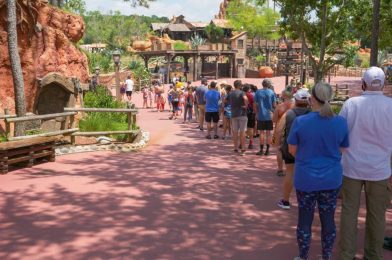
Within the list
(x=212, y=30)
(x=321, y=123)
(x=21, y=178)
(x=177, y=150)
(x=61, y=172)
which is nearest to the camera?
(x=321, y=123)

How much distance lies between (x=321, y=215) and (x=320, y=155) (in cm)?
52

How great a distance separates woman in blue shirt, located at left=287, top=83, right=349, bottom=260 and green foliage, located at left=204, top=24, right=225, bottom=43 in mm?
54950

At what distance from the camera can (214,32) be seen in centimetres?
5772

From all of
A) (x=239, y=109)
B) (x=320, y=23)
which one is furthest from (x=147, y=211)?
(x=320, y=23)

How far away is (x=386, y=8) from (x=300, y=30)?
3.05 meters

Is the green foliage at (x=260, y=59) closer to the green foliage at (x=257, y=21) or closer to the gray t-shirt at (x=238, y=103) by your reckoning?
the green foliage at (x=257, y=21)

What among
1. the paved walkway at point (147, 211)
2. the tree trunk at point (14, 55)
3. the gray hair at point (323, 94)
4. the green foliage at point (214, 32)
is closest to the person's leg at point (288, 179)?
the paved walkway at point (147, 211)

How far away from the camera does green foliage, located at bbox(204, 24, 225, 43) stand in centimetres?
5709

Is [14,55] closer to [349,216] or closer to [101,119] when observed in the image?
[101,119]

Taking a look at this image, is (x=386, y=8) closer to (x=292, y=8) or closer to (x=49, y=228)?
(x=292, y=8)

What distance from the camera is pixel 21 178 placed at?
7.00 m

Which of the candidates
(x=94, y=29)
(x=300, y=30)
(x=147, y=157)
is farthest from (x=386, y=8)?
(x=94, y=29)

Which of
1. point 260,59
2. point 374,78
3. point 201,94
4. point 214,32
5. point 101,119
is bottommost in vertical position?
point 101,119

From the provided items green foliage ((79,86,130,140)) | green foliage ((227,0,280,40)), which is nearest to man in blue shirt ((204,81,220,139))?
green foliage ((79,86,130,140))
